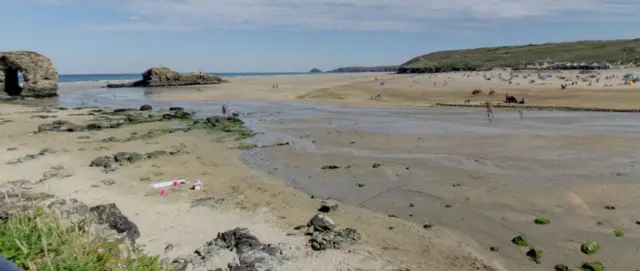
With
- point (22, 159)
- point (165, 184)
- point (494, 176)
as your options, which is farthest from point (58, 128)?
point (494, 176)

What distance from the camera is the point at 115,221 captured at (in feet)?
25.6

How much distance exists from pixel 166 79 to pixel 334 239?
70.7m

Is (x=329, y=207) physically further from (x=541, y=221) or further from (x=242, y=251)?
(x=541, y=221)

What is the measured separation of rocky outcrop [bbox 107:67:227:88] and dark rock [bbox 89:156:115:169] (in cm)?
6070

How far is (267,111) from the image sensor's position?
31.9 meters

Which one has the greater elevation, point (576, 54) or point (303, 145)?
point (576, 54)

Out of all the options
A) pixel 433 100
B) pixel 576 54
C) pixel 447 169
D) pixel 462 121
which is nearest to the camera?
pixel 447 169

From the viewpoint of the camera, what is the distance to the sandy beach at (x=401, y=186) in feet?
25.0

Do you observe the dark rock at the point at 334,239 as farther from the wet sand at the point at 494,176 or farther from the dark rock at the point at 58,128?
the dark rock at the point at 58,128

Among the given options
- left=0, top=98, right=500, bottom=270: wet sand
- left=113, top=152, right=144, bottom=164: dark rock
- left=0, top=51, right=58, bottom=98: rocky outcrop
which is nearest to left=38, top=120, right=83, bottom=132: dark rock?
left=0, top=98, right=500, bottom=270: wet sand

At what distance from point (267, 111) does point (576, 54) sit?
267 feet

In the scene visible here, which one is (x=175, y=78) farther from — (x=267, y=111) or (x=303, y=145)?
(x=303, y=145)

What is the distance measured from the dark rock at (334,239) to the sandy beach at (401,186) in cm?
18

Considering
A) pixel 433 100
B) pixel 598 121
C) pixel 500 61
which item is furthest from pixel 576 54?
pixel 598 121
